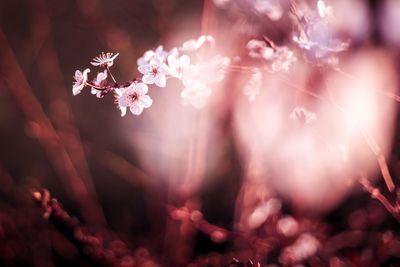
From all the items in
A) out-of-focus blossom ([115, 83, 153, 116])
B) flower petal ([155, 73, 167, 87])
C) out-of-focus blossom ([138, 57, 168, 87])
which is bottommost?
out-of-focus blossom ([115, 83, 153, 116])

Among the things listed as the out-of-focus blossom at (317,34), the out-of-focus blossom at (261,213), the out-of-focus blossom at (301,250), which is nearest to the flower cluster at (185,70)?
the out-of-focus blossom at (317,34)

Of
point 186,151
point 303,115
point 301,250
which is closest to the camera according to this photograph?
point 303,115

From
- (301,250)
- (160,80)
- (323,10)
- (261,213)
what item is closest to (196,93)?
(160,80)

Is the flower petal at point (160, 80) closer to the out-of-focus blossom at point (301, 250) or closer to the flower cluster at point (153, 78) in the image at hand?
the flower cluster at point (153, 78)

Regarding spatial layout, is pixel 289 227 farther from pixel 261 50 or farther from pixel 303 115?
pixel 261 50

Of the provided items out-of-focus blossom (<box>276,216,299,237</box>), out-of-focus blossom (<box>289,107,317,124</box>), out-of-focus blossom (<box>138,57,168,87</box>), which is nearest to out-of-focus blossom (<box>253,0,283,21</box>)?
out-of-focus blossom (<box>289,107,317,124</box>)

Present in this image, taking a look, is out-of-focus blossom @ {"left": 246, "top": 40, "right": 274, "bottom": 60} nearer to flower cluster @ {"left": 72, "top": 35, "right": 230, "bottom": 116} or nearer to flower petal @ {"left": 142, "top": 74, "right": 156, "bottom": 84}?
flower cluster @ {"left": 72, "top": 35, "right": 230, "bottom": 116}
